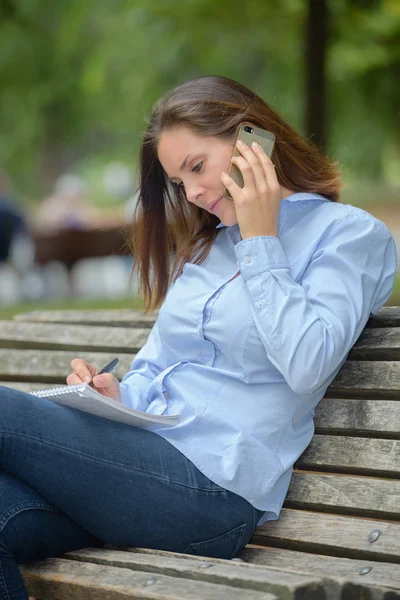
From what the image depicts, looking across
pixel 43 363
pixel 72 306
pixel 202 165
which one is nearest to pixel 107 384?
pixel 202 165

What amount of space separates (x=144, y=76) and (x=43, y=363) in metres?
10.3

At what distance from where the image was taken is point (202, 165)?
2.78 metres

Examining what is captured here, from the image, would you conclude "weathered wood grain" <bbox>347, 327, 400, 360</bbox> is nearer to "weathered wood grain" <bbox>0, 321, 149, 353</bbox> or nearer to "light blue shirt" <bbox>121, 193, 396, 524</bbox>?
"light blue shirt" <bbox>121, 193, 396, 524</bbox>

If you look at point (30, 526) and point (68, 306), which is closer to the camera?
point (30, 526)

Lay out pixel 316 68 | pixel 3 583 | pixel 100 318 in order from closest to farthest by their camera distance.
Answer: pixel 3 583, pixel 100 318, pixel 316 68

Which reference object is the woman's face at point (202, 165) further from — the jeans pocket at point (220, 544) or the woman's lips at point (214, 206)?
the jeans pocket at point (220, 544)

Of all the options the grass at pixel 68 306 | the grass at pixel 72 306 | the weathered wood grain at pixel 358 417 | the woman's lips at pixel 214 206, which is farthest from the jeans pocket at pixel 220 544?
the grass at pixel 68 306

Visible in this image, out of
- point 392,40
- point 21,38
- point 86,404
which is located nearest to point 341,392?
point 86,404

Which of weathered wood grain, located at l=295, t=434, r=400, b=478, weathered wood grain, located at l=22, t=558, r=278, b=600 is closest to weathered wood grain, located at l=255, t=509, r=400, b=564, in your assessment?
weathered wood grain, located at l=295, t=434, r=400, b=478

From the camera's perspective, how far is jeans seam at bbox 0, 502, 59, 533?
245 centimetres

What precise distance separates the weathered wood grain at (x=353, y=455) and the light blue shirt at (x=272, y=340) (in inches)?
3.3

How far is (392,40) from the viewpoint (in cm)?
997

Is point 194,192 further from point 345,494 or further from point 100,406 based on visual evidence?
point 345,494

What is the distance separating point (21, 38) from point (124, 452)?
15047 mm
